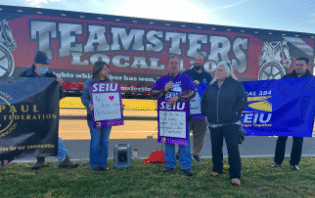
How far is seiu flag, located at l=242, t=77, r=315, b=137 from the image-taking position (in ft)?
13.0

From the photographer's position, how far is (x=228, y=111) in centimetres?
319

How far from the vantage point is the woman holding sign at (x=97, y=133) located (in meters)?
3.71

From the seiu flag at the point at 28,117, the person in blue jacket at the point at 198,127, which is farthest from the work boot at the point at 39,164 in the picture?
the person in blue jacket at the point at 198,127

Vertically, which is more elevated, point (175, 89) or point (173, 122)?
point (175, 89)

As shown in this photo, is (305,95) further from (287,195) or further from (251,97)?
(287,195)

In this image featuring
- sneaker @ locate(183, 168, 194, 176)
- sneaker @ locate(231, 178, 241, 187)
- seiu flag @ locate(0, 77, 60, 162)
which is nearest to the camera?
sneaker @ locate(231, 178, 241, 187)

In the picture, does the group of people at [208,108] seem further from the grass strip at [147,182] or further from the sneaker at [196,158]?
the sneaker at [196,158]

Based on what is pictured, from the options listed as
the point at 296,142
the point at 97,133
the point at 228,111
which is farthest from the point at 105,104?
the point at 296,142

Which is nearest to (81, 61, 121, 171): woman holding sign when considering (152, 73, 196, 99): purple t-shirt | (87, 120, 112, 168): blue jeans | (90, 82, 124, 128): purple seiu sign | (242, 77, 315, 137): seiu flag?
(87, 120, 112, 168): blue jeans

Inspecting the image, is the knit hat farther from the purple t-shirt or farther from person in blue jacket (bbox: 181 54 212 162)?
person in blue jacket (bbox: 181 54 212 162)

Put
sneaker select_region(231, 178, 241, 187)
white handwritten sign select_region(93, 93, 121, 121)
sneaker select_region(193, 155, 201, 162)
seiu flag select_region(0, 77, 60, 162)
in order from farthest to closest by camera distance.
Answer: sneaker select_region(193, 155, 201, 162), white handwritten sign select_region(93, 93, 121, 121), seiu flag select_region(0, 77, 60, 162), sneaker select_region(231, 178, 241, 187)

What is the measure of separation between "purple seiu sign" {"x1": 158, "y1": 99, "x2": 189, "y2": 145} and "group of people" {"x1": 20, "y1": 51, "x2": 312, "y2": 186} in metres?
0.15

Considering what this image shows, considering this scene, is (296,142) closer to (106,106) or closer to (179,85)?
(179,85)

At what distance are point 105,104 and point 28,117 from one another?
1.33 metres
